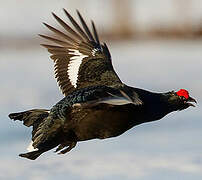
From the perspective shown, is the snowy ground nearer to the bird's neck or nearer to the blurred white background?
the blurred white background

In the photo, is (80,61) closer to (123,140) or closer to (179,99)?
(123,140)

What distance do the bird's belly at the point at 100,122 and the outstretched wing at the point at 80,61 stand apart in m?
0.59

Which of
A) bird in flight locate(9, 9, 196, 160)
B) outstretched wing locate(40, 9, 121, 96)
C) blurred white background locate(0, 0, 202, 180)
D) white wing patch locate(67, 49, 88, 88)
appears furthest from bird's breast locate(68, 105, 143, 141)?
white wing patch locate(67, 49, 88, 88)

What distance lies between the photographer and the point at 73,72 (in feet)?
19.6

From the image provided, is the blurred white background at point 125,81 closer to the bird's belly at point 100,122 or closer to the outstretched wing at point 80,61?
the bird's belly at point 100,122

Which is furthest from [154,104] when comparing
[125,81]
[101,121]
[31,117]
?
[125,81]

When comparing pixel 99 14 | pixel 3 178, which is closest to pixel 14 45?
pixel 99 14

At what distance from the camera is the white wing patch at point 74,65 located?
5912mm

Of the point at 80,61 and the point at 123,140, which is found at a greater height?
the point at 80,61

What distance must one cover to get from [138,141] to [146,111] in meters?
1.31

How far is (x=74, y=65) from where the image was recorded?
6.08 meters

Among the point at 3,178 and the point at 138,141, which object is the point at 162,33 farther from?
the point at 3,178

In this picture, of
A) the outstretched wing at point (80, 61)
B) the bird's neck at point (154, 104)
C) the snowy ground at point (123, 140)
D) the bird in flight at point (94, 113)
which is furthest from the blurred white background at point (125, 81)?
the outstretched wing at point (80, 61)

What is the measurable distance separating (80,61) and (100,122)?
1.15 meters
